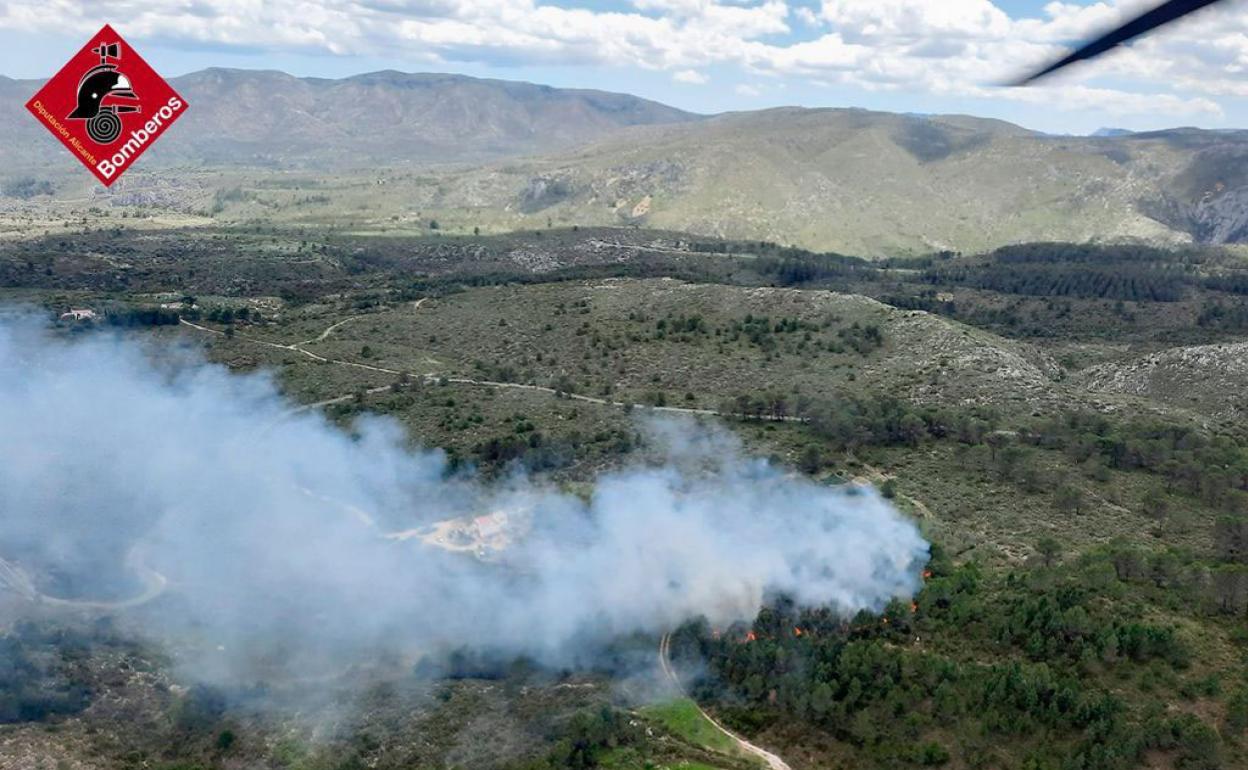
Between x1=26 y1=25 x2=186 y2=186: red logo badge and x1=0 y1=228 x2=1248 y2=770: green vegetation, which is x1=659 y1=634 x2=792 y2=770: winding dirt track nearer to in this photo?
x1=0 y1=228 x2=1248 y2=770: green vegetation

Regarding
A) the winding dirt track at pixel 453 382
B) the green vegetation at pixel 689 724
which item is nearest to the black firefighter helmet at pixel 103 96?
the winding dirt track at pixel 453 382

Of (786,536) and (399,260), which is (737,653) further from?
(399,260)

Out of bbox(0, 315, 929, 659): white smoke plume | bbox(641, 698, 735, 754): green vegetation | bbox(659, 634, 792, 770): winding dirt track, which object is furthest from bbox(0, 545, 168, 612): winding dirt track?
bbox(641, 698, 735, 754): green vegetation

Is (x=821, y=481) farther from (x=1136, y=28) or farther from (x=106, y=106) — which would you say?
(x=1136, y=28)

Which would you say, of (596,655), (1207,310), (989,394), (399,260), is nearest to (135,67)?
(596,655)

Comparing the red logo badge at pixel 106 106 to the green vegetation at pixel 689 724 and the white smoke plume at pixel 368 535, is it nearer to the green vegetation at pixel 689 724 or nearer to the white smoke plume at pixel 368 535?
the white smoke plume at pixel 368 535

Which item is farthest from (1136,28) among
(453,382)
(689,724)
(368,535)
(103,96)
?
(453,382)

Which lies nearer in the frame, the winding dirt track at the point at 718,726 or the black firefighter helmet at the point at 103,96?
the winding dirt track at the point at 718,726
